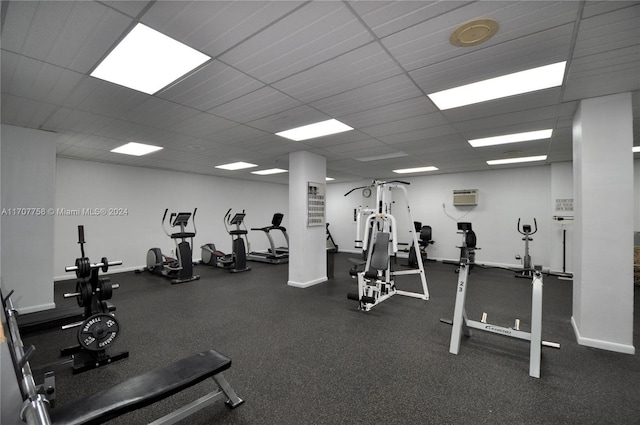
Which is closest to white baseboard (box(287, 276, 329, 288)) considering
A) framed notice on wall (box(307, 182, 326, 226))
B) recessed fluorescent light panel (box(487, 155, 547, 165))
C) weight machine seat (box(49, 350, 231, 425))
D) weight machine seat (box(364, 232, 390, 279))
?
framed notice on wall (box(307, 182, 326, 226))

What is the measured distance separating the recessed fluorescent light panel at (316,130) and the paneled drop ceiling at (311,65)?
0.17 m

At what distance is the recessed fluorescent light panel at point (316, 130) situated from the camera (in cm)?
370

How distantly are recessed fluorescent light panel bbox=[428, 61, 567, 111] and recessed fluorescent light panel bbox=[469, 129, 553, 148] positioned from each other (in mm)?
1707

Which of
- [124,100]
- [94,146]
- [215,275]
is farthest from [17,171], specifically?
[215,275]

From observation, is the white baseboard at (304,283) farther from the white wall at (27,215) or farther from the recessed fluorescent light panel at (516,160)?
the recessed fluorescent light panel at (516,160)

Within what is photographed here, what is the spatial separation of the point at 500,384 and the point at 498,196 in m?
6.39

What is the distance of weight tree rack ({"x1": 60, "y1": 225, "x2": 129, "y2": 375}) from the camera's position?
2482 millimetres

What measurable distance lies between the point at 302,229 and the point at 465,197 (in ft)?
16.7

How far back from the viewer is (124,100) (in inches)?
114

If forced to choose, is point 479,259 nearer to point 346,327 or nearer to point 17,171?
point 346,327

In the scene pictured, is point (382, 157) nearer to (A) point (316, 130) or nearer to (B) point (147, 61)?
(A) point (316, 130)

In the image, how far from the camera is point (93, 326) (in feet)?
8.32

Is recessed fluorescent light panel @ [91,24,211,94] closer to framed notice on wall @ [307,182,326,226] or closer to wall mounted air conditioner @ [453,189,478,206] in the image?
framed notice on wall @ [307,182,326,226]

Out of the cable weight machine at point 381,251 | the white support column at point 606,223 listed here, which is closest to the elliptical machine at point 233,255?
the cable weight machine at point 381,251
